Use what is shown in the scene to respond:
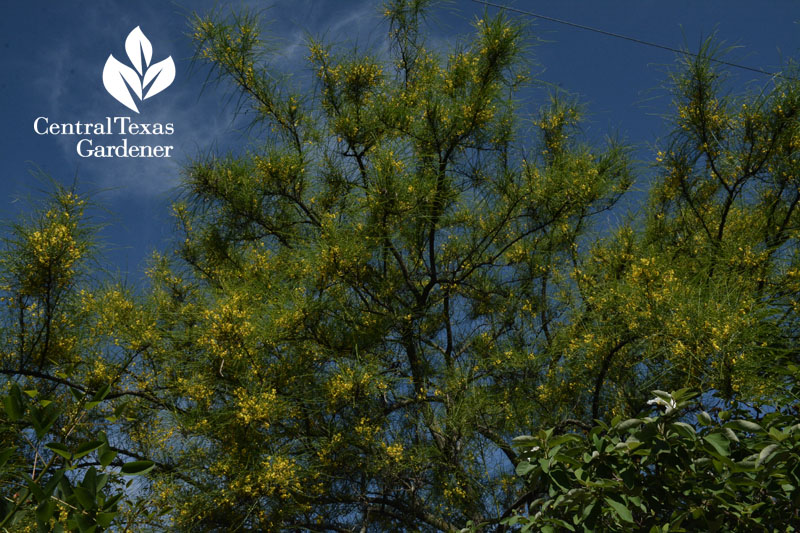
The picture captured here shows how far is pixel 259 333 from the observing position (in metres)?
3.91

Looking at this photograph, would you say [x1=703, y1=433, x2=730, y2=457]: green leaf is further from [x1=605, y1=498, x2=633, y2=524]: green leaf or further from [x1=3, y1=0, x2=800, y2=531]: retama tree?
[x1=3, y1=0, x2=800, y2=531]: retama tree

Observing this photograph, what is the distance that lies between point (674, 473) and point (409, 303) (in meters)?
3.43

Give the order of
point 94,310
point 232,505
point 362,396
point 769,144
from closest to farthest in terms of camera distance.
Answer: point 232,505 → point 362,396 → point 769,144 → point 94,310

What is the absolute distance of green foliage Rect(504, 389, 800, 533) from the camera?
1.66 meters

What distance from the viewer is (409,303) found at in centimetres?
511

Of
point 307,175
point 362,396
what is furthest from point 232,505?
point 307,175

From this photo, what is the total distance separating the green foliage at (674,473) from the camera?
1.66 meters

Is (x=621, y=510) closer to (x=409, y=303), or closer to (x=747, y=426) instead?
(x=747, y=426)

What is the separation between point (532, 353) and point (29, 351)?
11.8 ft

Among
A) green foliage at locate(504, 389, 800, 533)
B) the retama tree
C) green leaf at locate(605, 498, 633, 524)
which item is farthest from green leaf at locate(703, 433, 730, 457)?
the retama tree

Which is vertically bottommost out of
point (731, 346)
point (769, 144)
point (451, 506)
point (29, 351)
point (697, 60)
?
point (451, 506)

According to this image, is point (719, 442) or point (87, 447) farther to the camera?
point (719, 442)

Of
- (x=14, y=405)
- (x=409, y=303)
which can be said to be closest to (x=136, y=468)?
(x=14, y=405)

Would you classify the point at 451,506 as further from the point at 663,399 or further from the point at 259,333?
the point at 663,399
